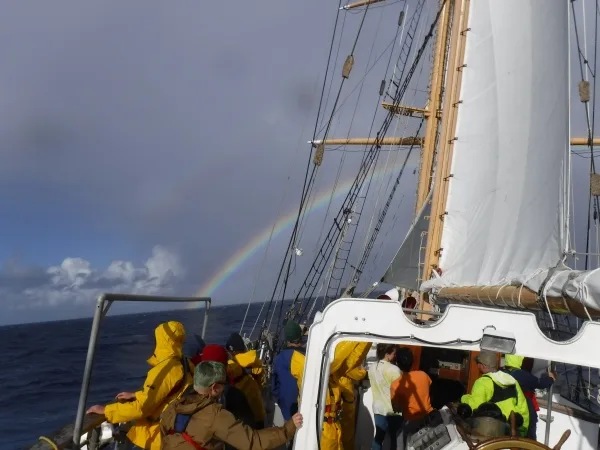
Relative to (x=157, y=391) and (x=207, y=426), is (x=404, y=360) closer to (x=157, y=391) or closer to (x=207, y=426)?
(x=207, y=426)

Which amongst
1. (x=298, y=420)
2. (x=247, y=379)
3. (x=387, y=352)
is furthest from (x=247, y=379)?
(x=298, y=420)

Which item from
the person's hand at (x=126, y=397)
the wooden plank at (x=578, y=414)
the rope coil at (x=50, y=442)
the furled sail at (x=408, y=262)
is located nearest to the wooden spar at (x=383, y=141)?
the furled sail at (x=408, y=262)

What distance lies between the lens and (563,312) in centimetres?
373

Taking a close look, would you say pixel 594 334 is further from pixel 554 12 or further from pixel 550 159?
pixel 554 12

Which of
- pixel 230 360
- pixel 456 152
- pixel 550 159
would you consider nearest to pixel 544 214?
pixel 550 159

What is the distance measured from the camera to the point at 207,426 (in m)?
3.26

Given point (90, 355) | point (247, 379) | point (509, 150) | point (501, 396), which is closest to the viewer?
point (90, 355)

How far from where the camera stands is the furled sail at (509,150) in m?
5.29

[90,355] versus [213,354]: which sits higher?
[90,355]

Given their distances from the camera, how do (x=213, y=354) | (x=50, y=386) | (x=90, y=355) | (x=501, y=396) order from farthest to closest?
(x=50, y=386) → (x=213, y=354) → (x=501, y=396) → (x=90, y=355)

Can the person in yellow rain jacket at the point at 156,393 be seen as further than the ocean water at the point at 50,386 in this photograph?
No

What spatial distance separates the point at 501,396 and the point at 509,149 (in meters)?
3.13

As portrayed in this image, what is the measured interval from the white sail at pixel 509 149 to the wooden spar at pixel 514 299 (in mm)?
257

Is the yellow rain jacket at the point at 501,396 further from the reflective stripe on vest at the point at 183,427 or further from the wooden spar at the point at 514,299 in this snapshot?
the reflective stripe on vest at the point at 183,427
